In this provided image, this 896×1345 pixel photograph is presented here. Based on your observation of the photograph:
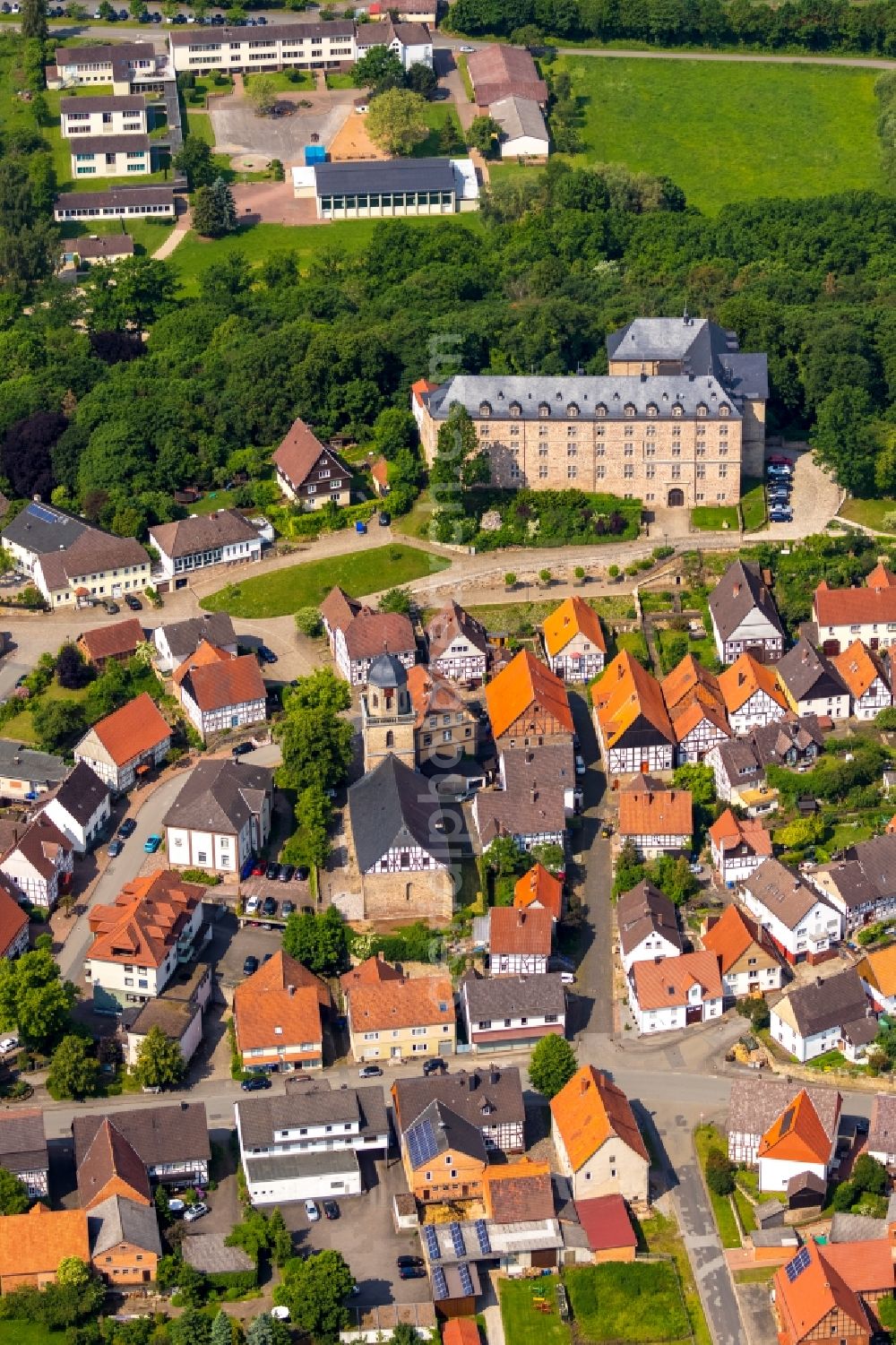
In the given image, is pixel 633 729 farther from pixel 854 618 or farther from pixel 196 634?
pixel 196 634

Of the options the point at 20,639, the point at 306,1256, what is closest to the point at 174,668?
the point at 20,639

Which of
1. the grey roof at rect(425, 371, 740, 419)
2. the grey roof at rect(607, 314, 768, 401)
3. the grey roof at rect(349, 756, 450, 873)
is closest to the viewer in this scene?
the grey roof at rect(349, 756, 450, 873)

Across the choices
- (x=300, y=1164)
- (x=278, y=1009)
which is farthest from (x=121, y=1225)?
(x=278, y=1009)

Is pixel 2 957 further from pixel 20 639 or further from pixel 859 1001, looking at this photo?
pixel 859 1001

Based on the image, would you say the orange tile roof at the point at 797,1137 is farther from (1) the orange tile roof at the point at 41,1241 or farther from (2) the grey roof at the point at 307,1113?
(1) the orange tile roof at the point at 41,1241

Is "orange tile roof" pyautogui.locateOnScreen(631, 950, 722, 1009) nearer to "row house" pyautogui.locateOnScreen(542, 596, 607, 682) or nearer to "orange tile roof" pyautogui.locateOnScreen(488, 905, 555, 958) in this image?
"orange tile roof" pyautogui.locateOnScreen(488, 905, 555, 958)

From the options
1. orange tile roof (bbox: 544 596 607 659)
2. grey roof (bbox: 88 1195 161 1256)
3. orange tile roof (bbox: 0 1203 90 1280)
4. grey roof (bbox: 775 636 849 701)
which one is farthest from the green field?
orange tile roof (bbox: 0 1203 90 1280)
